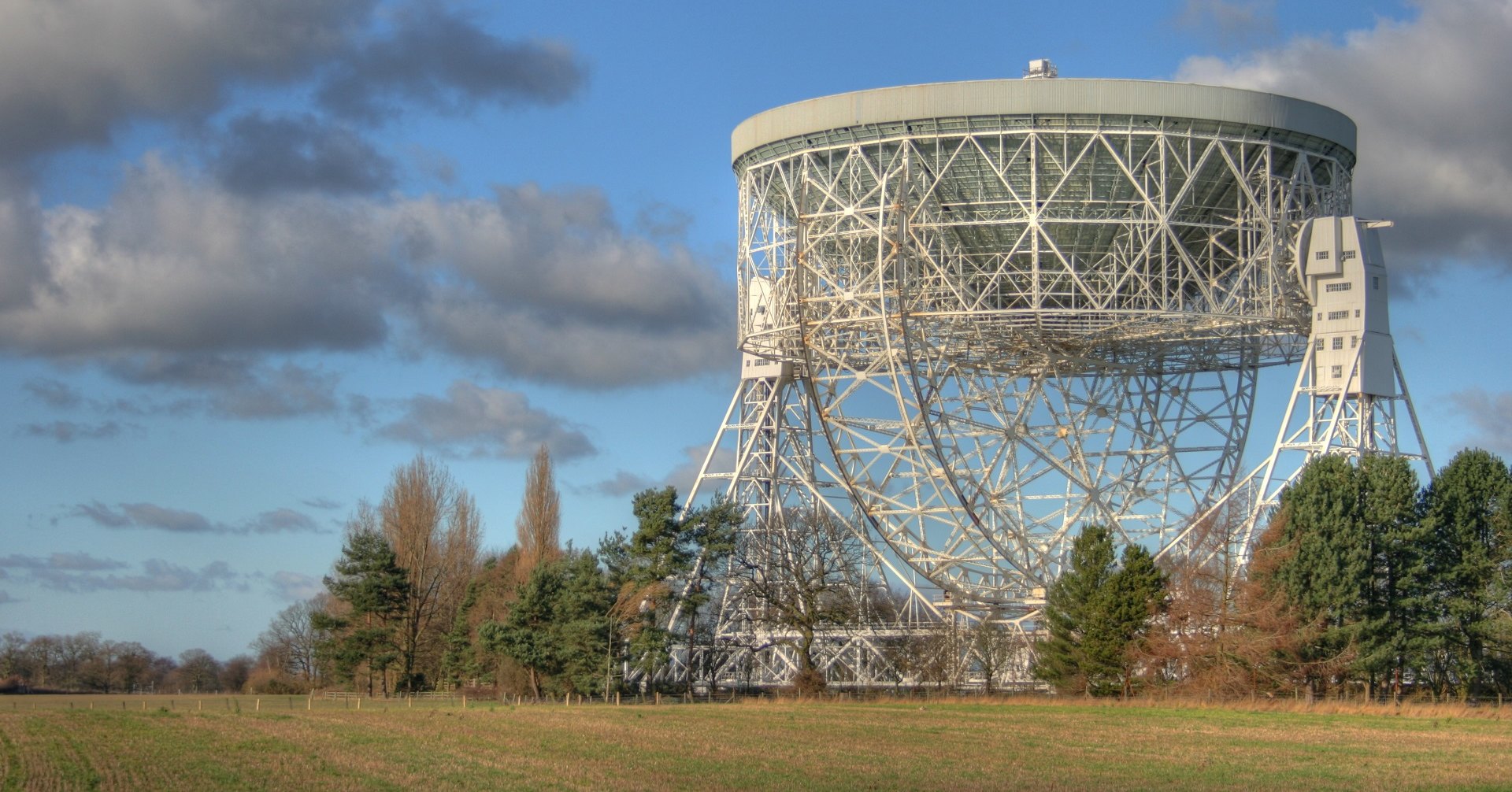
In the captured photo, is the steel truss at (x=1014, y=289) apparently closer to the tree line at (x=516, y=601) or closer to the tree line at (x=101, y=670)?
the tree line at (x=516, y=601)

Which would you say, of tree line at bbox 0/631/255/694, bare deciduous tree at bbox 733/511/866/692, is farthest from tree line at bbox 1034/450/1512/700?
tree line at bbox 0/631/255/694

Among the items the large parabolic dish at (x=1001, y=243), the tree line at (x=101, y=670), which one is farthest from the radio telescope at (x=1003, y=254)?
the tree line at (x=101, y=670)

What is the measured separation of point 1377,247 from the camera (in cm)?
4753

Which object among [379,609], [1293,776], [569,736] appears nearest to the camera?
[1293,776]

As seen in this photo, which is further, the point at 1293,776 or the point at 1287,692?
the point at 1287,692

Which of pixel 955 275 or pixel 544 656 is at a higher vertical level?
pixel 955 275

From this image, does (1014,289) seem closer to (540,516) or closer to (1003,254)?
(1003,254)

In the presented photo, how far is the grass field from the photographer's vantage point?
80.1ft

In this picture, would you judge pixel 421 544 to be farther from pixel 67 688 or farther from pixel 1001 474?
pixel 67 688

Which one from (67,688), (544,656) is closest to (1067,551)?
(544,656)

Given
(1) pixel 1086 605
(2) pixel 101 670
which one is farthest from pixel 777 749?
(2) pixel 101 670

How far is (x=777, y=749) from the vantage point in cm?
2945

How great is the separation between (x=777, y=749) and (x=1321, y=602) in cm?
2087

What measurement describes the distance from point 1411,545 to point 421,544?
41.7m
